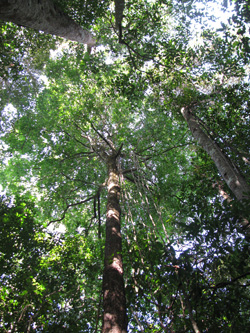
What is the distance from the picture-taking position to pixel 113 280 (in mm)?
2836

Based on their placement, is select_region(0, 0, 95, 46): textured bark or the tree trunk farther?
select_region(0, 0, 95, 46): textured bark

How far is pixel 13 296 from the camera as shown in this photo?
2768 millimetres

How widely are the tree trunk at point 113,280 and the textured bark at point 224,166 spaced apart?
7.07ft

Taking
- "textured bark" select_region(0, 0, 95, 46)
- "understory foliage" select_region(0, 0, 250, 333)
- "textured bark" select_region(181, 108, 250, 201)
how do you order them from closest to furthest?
"understory foliage" select_region(0, 0, 250, 333), "textured bark" select_region(0, 0, 95, 46), "textured bark" select_region(181, 108, 250, 201)

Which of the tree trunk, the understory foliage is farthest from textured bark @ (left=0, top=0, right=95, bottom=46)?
the tree trunk

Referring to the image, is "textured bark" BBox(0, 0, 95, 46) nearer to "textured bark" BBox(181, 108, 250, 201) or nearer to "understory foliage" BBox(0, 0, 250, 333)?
"understory foliage" BBox(0, 0, 250, 333)

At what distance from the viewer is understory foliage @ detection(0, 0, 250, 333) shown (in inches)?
87.8

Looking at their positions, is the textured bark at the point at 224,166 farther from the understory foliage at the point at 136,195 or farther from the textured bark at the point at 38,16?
the textured bark at the point at 38,16

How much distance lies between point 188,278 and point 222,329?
516 mm

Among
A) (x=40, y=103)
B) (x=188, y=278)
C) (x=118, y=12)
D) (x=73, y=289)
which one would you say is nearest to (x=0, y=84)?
(x=40, y=103)

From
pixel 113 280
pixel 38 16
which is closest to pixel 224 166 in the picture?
pixel 113 280

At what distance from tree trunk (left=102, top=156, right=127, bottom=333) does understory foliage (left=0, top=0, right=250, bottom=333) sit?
152 mm

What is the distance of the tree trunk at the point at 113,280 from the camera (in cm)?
235

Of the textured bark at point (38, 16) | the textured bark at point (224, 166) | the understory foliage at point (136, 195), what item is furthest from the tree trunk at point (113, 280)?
the textured bark at point (38, 16)
